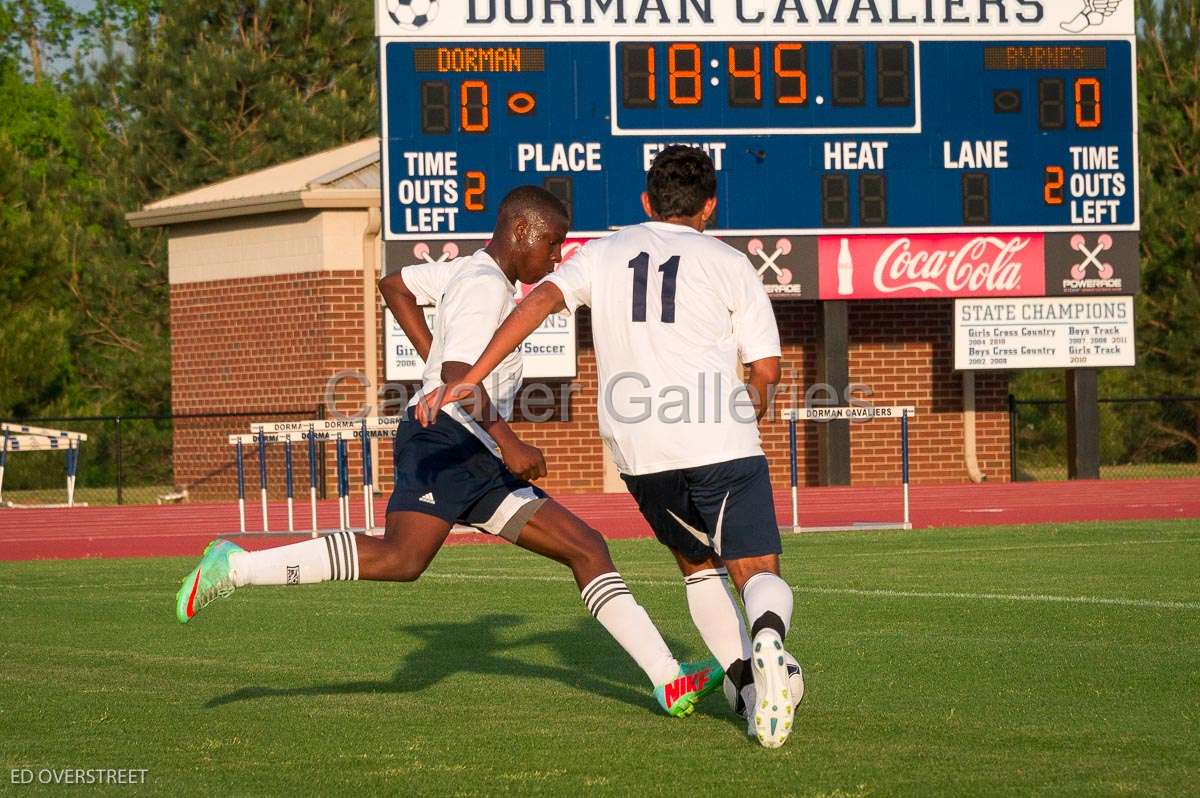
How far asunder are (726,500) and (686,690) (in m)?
0.81

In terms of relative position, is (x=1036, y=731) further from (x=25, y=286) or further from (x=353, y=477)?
(x=25, y=286)

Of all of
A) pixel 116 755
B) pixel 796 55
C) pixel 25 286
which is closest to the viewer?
pixel 116 755

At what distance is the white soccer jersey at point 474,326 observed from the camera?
6.53 meters

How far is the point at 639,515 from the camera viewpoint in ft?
71.3

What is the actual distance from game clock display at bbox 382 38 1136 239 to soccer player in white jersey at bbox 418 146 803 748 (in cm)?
1667

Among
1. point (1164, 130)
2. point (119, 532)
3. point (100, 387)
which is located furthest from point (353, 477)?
point (1164, 130)

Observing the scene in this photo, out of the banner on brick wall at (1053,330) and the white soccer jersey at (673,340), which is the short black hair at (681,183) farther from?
the banner on brick wall at (1053,330)

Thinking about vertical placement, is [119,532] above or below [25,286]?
below

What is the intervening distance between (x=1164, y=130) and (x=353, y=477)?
21.8 m

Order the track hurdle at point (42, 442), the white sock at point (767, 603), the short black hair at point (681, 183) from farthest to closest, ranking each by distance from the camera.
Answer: the track hurdle at point (42, 442), the short black hair at point (681, 183), the white sock at point (767, 603)

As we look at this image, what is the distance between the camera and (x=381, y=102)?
22.6m

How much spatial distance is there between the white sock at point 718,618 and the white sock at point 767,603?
397 mm

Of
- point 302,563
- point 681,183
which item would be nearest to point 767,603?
point 681,183

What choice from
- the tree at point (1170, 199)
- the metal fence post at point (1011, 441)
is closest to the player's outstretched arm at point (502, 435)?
the metal fence post at point (1011, 441)
